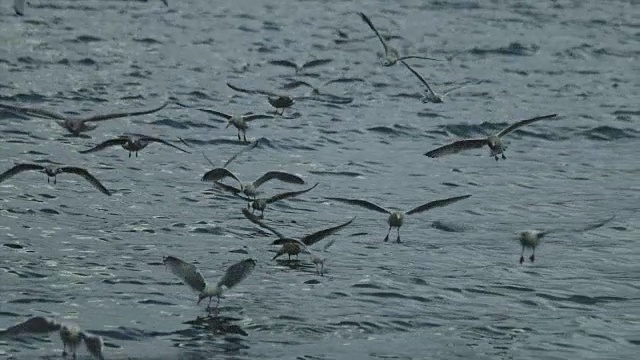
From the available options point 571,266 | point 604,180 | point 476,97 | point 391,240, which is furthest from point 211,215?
point 476,97

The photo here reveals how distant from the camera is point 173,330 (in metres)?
15.1

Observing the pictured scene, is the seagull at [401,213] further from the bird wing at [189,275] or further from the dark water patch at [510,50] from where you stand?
the dark water patch at [510,50]

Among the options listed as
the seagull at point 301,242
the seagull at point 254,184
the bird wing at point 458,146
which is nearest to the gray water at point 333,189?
the seagull at point 301,242

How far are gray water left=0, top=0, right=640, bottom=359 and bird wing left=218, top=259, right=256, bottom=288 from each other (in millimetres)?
362

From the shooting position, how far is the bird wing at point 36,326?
13.5 metres

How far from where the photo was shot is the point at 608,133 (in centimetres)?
2719

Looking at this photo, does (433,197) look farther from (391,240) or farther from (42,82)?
(42,82)

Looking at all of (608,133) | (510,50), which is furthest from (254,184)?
(510,50)

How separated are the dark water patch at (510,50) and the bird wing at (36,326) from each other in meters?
21.8

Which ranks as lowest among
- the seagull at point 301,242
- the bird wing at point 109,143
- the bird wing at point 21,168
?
the seagull at point 301,242

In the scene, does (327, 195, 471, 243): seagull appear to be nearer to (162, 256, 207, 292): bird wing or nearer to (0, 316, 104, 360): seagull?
(162, 256, 207, 292): bird wing

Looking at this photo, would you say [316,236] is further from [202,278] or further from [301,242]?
[202,278]

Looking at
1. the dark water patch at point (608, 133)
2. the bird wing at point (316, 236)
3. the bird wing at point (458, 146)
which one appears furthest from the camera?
the dark water patch at point (608, 133)

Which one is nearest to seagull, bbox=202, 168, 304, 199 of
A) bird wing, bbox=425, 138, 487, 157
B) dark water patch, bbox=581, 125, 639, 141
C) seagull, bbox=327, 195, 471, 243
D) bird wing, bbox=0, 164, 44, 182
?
seagull, bbox=327, 195, 471, 243
